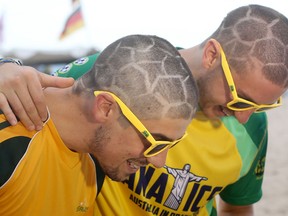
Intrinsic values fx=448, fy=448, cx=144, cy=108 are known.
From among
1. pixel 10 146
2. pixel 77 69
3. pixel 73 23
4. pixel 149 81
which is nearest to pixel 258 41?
pixel 149 81

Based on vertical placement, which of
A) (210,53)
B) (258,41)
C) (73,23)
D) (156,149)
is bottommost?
(73,23)

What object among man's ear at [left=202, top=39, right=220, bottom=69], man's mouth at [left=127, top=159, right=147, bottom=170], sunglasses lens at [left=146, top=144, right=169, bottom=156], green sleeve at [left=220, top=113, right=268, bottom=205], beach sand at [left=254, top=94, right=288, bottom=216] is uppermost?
man's ear at [left=202, top=39, right=220, bottom=69]

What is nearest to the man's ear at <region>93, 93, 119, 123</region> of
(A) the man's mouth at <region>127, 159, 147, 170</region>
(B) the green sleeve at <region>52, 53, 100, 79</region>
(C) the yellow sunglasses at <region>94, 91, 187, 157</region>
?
(C) the yellow sunglasses at <region>94, 91, 187, 157</region>

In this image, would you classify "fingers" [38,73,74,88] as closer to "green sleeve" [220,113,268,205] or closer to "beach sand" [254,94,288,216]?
"green sleeve" [220,113,268,205]

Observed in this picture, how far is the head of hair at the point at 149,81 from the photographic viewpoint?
2.15 metres

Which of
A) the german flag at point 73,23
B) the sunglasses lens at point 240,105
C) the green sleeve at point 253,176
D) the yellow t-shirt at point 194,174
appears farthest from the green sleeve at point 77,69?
the german flag at point 73,23

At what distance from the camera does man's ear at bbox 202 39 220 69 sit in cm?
281

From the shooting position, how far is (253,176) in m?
3.56

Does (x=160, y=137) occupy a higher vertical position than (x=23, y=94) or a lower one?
lower

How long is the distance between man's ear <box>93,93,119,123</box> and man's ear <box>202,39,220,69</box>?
0.89 metres

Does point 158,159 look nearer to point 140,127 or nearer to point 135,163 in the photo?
point 135,163

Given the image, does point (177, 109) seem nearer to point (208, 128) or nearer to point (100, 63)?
point (100, 63)

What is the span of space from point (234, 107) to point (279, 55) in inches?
17.0

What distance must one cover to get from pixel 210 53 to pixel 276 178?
229 inches
